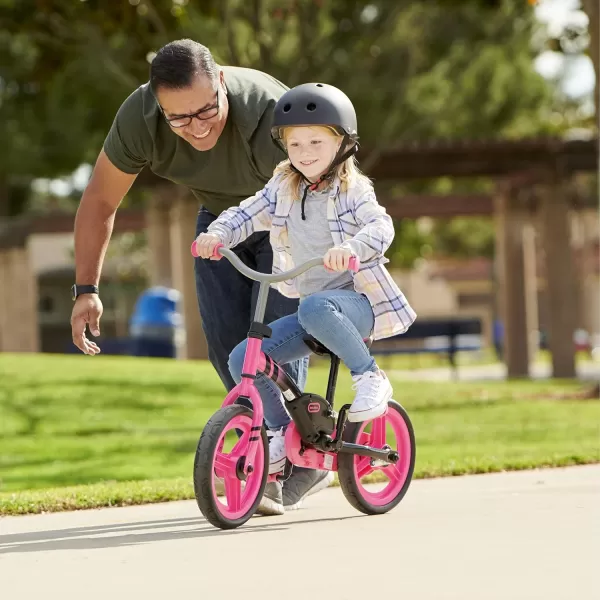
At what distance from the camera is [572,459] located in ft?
24.3

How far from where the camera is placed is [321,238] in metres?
5.04

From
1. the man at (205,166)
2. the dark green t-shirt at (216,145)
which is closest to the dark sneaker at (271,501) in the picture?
the man at (205,166)

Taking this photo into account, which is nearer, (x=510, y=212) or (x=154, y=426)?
(x=154, y=426)

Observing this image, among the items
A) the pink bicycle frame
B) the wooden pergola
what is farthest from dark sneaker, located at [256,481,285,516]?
the wooden pergola

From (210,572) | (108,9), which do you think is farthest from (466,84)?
(210,572)

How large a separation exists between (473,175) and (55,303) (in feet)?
121

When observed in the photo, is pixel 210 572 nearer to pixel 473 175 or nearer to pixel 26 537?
pixel 26 537

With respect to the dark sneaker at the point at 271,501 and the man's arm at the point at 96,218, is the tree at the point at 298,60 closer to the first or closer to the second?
the man's arm at the point at 96,218

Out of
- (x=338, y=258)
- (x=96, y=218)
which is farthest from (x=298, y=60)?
(x=338, y=258)

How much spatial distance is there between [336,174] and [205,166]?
26.1 inches

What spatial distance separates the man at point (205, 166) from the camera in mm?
5051

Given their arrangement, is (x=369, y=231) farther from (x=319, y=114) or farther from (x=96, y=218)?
(x=96, y=218)

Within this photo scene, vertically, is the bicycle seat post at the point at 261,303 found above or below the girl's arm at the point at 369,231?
below

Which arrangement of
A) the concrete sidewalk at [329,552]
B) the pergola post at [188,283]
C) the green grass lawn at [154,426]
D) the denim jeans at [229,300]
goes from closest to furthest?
the concrete sidewalk at [329,552] < the denim jeans at [229,300] < the green grass lawn at [154,426] < the pergola post at [188,283]
